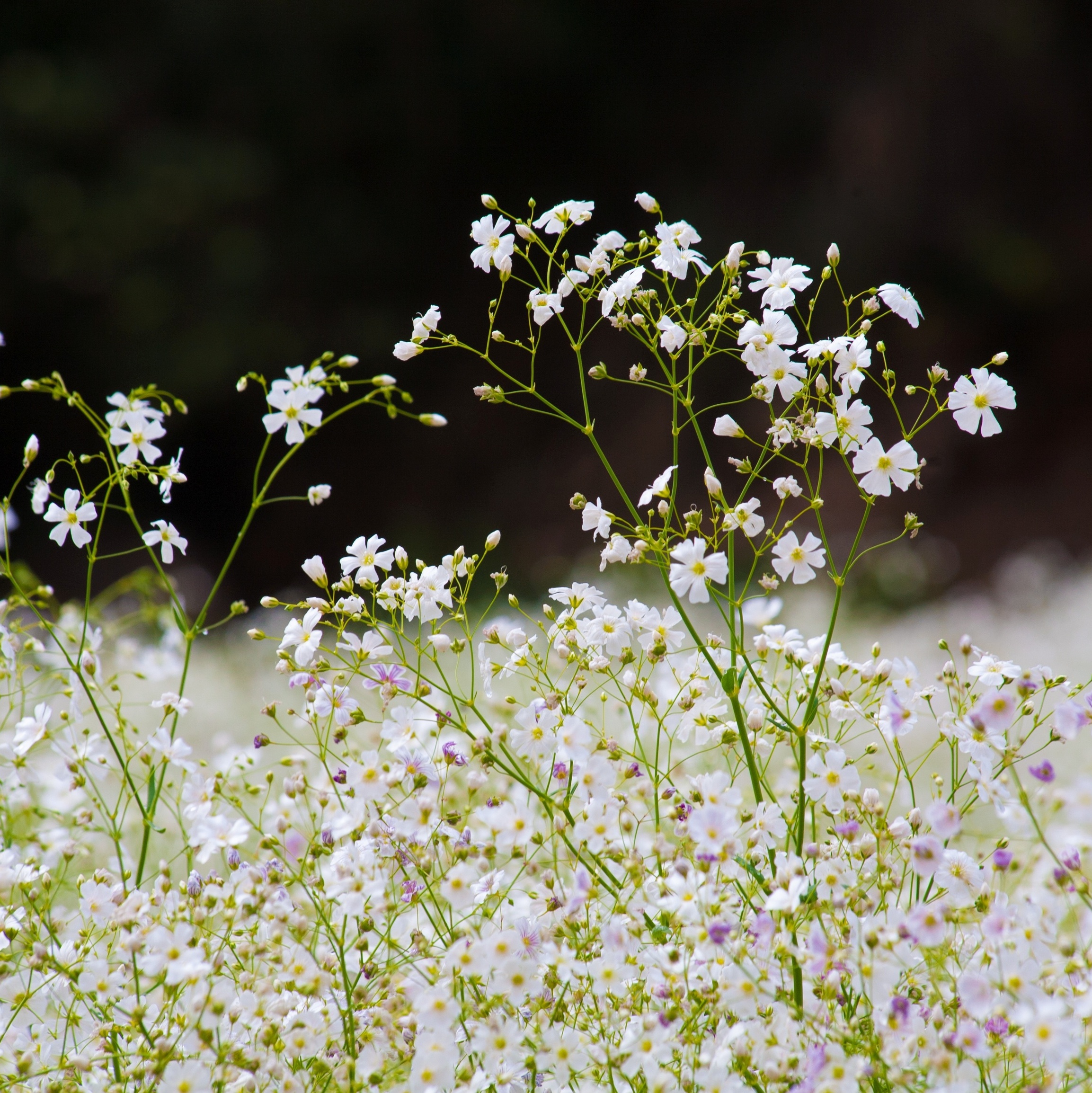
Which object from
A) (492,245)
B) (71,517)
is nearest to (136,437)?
(71,517)

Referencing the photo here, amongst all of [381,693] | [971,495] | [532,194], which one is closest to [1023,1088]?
[381,693]

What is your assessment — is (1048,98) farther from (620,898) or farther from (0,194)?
(620,898)

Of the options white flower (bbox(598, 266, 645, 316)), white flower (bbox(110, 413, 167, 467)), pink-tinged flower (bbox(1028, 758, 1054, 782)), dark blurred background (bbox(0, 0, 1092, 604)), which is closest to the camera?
pink-tinged flower (bbox(1028, 758, 1054, 782))

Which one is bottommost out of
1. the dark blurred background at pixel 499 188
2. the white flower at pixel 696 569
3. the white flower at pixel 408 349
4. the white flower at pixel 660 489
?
the white flower at pixel 696 569

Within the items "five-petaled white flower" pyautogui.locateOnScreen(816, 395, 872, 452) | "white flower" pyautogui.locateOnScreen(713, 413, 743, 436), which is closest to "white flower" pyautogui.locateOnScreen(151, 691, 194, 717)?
"white flower" pyautogui.locateOnScreen(713, 413, 743, 436)

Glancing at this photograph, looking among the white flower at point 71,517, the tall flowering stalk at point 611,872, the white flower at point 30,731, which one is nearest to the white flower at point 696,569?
the tall flowering stalk at point 611,872

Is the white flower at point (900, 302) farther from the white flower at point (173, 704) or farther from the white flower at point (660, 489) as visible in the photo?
the white flower at point (173, 704)

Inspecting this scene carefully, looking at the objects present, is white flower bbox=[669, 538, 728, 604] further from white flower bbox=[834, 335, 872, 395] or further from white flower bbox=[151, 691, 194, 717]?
white flower bbox=[151, 691, 194, 717]
